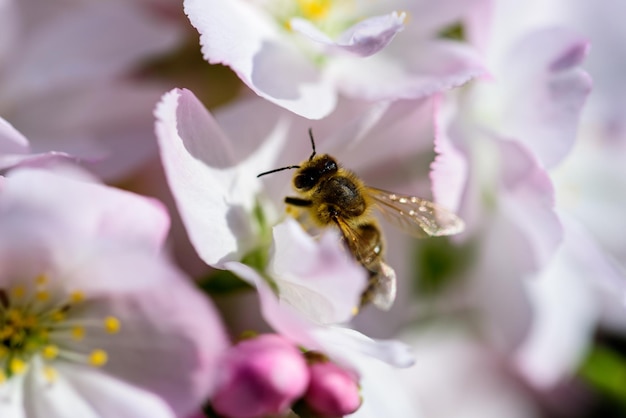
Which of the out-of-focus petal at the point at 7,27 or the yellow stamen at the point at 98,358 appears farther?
the out-of-focus petal at the point at 7,27

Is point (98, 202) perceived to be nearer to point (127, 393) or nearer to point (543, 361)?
point (127, 393)

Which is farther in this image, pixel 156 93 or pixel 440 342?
pixel 440 342

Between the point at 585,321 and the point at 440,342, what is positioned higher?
the point at 585,321

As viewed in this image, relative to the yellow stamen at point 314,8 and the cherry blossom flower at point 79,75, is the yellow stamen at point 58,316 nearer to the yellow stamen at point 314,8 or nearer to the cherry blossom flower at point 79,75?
the cherry blossom flower at point 79,75

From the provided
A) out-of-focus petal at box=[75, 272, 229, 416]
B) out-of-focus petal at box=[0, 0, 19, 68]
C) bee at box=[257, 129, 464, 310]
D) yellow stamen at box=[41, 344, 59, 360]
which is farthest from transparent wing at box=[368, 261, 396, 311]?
out-of-focus petal at box=[0, 0, 19, 68]

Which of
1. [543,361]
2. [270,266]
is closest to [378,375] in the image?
[270,266]

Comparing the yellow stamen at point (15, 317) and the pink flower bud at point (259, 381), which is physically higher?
the pink flower bud at point (259, 381)

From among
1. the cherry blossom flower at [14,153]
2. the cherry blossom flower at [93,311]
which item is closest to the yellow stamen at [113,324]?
the cherry blossom flower at [93,311]
